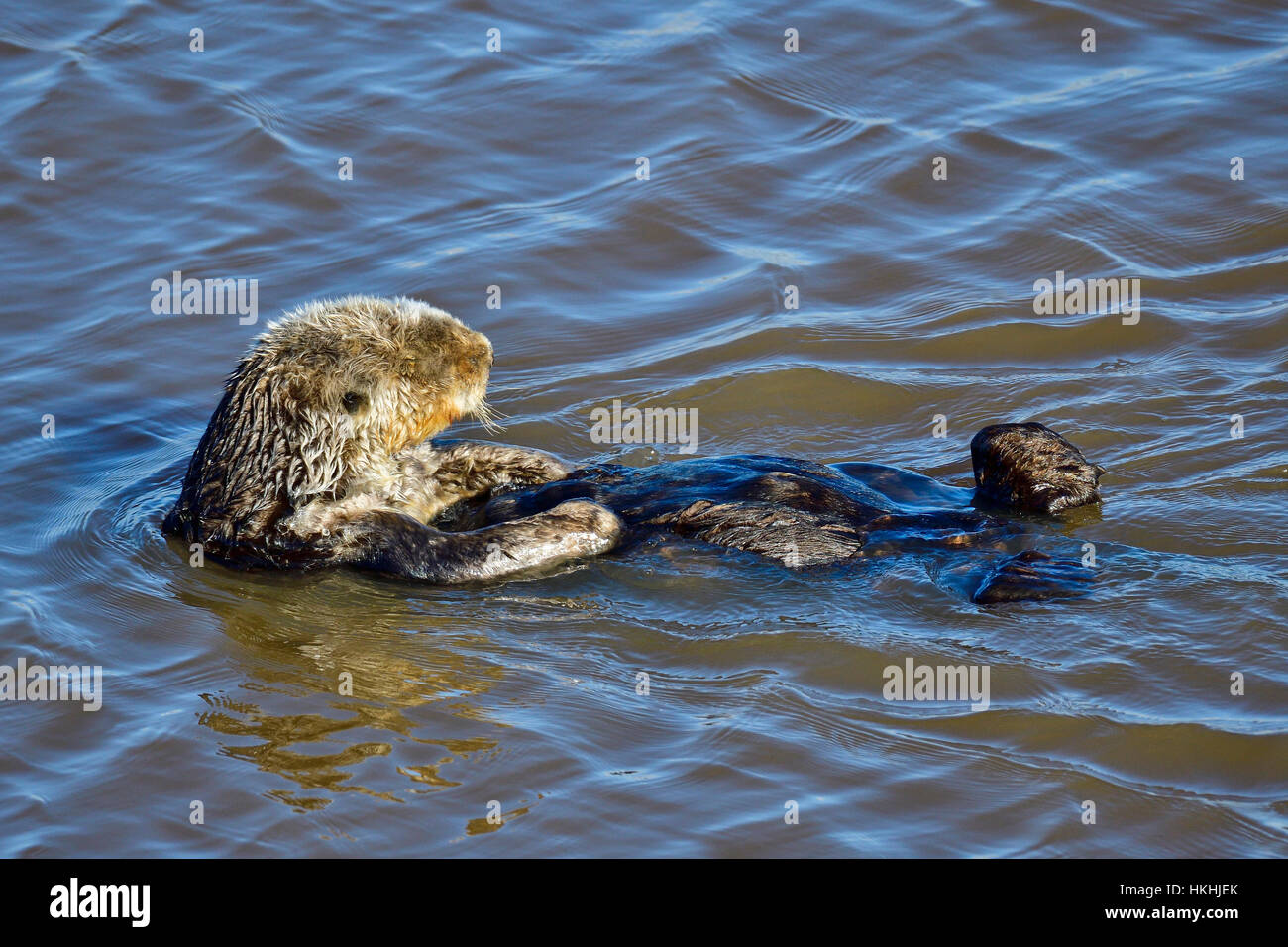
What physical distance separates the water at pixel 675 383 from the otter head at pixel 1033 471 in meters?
0.17

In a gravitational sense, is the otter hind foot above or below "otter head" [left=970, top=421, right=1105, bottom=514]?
below

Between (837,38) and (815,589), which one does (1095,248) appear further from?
(815,589)

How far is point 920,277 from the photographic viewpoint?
7.56 meters

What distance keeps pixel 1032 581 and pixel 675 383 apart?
2.60m

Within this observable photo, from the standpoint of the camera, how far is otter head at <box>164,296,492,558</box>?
4984mm

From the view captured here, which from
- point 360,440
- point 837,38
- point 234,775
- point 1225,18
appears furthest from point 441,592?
point 1225,18

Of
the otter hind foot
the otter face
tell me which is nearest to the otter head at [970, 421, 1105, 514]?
the otter hind foot

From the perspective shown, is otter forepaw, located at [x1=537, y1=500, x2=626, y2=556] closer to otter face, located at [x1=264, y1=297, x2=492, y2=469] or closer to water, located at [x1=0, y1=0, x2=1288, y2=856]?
water, located at [x1=0, y1=0, x2=1288, y2=856]

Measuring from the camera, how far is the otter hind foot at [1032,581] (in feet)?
15.0

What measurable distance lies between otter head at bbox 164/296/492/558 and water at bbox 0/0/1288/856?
1.06ft

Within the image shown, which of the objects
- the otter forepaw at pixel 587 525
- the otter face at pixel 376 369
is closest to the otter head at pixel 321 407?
the otter face at pixel 376 369

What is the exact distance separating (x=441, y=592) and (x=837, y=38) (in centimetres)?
624

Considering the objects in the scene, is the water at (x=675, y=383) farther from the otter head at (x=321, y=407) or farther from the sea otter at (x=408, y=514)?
the otter head at (x=321, y=407)

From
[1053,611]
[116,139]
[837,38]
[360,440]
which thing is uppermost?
[837,38]
